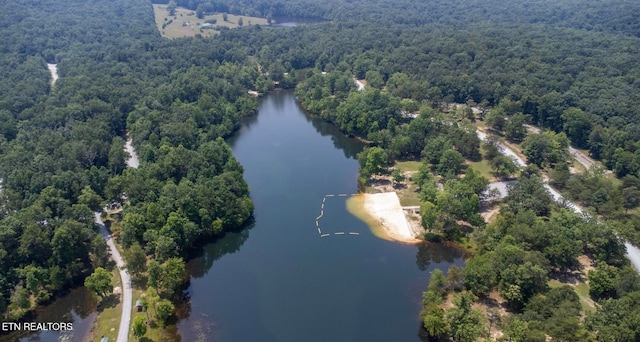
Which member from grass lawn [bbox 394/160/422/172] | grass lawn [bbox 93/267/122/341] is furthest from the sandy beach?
grass lawn [bbox 93/267/122/341]

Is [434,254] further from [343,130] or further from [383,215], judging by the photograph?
[343,130]

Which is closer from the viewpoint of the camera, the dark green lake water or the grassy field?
the dark green lake water

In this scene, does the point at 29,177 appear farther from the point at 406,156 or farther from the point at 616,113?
the point at 616,113

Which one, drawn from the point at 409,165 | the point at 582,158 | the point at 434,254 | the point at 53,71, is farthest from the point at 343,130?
the point at 53,71

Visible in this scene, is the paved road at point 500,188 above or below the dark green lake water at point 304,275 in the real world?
above

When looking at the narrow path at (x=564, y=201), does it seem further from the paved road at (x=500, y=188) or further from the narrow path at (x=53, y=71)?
the narrow path at (x=53, y=71)

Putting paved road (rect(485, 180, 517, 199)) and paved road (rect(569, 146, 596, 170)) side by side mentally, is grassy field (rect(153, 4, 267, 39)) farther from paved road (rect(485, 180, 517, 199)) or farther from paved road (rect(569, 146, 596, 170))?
paved road (rect(569, 146, 596, 170))

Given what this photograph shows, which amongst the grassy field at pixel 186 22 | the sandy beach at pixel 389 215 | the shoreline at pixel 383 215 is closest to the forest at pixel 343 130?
the sandy beach at pixel 389 215
